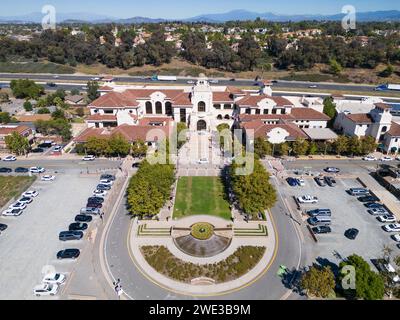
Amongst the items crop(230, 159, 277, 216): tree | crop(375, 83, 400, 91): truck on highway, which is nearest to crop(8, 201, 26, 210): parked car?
crop(230, 159, 277, 216): tree

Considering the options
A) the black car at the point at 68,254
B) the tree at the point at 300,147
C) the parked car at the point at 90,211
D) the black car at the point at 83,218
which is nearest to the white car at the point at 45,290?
the black car at the point at 68,254

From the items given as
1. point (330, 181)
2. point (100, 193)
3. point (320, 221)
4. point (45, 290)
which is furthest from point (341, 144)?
point (45, 290)

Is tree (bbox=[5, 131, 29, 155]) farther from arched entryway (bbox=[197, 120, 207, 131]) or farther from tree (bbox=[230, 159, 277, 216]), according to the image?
tree (bbox=[230, 159, 277, 216])

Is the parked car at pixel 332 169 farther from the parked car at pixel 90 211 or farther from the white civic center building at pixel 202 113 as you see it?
the parked car at pixel 90 211

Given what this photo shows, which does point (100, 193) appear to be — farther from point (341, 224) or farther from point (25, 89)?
point (25, 89)
